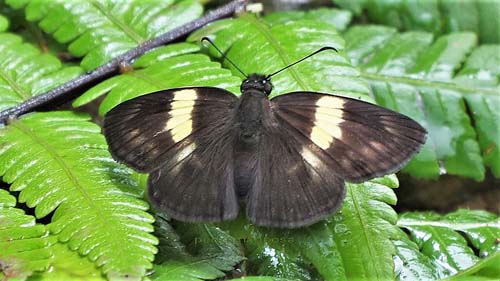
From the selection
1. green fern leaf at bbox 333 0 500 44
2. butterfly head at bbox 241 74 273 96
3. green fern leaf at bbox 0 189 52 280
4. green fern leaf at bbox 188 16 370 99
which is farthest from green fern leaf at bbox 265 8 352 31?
green fern leaf at bbox 0 189 52 280

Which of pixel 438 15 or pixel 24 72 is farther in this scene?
pixel 438 15

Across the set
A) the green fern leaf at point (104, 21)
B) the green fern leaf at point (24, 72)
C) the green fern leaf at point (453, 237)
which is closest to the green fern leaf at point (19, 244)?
the green fern leaf at point (24, 72)

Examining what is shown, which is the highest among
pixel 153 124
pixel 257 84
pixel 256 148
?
pixel 257 84

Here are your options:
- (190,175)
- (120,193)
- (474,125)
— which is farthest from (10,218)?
(474,125)

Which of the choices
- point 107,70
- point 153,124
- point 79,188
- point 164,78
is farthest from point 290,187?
point 107,70

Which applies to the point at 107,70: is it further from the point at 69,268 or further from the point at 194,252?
the point at 69,268

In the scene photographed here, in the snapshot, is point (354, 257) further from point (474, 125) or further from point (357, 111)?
point (474, 125)

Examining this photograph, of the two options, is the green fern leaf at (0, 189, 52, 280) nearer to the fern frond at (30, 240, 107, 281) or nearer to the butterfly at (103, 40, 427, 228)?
the fern frond at (30, 240, 107, 281)
